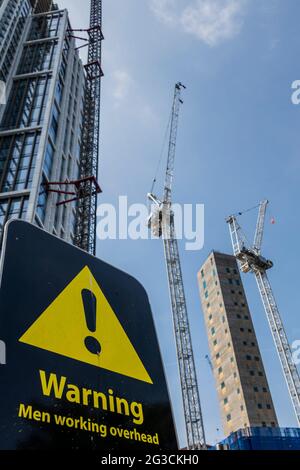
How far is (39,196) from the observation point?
51.5 m

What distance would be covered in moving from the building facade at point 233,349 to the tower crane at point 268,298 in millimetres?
3189

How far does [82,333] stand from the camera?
7.17 ft

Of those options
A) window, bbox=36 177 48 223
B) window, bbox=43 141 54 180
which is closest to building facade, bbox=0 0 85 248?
window, bbox=36 177 48 223

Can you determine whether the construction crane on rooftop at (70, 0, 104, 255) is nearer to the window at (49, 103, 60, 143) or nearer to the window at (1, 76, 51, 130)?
the window at (49, 103, 60, 143)

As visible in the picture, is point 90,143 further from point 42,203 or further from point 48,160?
point 42,203

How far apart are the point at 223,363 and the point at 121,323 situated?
7728 centimetres

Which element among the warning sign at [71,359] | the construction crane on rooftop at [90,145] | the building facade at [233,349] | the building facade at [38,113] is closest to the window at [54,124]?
the building facade at [38,113]

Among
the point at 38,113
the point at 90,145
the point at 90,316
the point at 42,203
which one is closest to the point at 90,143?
the point at 90,145

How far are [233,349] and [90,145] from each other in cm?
4263

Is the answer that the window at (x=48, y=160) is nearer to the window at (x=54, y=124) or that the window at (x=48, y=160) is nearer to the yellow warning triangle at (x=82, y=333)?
the window at (x=54, y=124)

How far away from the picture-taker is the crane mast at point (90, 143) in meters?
57.7

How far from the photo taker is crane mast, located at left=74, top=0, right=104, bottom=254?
57.7 metres
